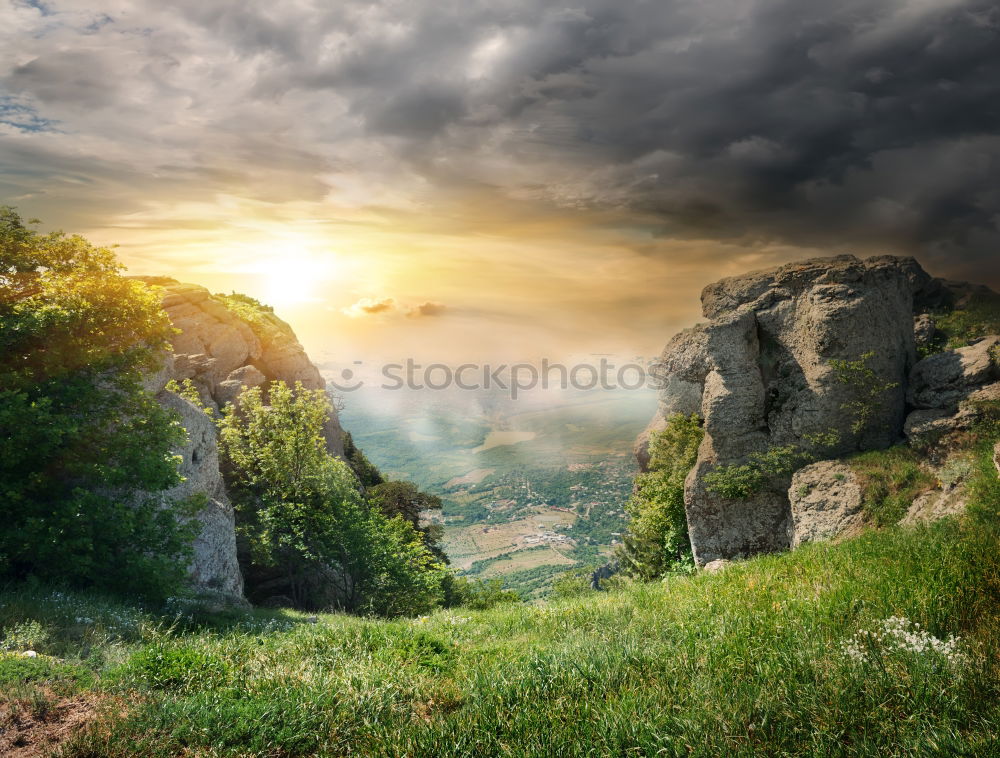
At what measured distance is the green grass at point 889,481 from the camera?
13.2m

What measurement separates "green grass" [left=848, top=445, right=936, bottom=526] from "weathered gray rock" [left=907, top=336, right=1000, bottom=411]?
1916 millimetres

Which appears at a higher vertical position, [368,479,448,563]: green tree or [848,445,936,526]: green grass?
[848,445,936,526]: green grass

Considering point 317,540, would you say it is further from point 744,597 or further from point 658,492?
point 744,597

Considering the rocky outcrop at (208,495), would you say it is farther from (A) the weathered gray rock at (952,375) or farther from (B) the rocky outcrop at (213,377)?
(A) the weathered gray rock at (952,375)

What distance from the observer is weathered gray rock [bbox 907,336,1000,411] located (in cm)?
1455

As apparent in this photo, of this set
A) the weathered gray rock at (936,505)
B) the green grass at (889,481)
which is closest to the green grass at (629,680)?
the weathered gray rock at (936,505)

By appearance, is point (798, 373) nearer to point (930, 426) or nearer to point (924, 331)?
point (930, 426)

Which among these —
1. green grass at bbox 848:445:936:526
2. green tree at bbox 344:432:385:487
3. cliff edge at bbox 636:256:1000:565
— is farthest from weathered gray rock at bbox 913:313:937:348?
green tree at bbox 344:432:385:487

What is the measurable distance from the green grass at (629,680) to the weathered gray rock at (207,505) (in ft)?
43.1

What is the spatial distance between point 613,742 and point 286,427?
29802 millimetres

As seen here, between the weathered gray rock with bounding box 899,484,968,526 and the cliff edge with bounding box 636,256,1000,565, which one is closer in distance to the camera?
the weathered gray rock with bounding box 899,484,968,526

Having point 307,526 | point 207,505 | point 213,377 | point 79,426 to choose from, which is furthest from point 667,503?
point 213,377

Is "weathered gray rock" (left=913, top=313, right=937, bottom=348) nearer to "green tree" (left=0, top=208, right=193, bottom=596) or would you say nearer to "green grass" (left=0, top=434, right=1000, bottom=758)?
"green grass" (left=0, top=434, right=1000, bottom=758)

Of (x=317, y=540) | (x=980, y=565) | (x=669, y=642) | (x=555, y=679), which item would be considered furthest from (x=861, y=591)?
(x=317, y=540)
